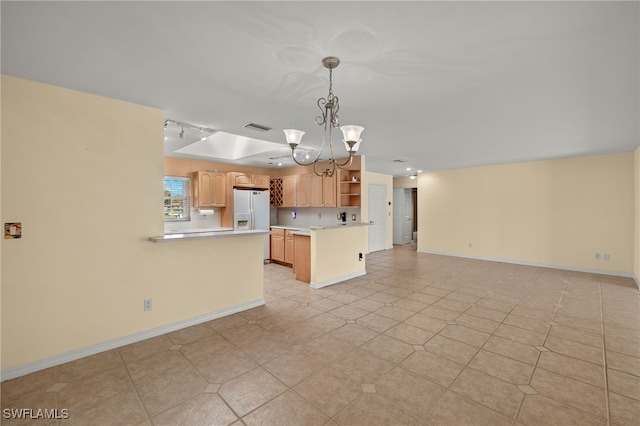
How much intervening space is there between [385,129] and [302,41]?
2.32m

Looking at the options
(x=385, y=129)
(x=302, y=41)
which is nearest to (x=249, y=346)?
(x=302, y=41)

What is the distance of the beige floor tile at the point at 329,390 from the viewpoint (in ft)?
6.26

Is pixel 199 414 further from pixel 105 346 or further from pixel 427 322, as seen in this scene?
pixel 427 322

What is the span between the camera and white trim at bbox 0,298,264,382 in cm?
227

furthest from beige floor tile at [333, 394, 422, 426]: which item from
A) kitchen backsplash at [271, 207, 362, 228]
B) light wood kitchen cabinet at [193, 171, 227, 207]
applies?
light wood kitchen cabinet at [193, 171, 227, 207]

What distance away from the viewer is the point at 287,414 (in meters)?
1.82

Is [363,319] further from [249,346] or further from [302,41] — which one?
[302,41]

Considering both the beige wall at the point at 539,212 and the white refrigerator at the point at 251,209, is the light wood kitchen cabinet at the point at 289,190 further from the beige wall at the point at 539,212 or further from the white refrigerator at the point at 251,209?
A: the beige wall at the point at 539,212

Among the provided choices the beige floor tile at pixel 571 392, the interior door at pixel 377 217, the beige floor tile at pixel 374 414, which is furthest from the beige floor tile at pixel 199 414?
the interior door at pixel 377 217

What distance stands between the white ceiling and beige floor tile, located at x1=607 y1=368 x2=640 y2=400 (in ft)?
8.26

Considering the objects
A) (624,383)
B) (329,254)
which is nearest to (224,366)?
(329,254)

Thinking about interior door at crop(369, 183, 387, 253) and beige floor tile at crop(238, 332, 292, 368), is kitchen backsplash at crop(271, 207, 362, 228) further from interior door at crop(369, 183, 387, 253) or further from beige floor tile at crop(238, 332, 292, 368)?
beige floor tile at crop(238, 332, 292, 368)

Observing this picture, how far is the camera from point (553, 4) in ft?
4.91

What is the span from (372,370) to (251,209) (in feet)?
16.3
